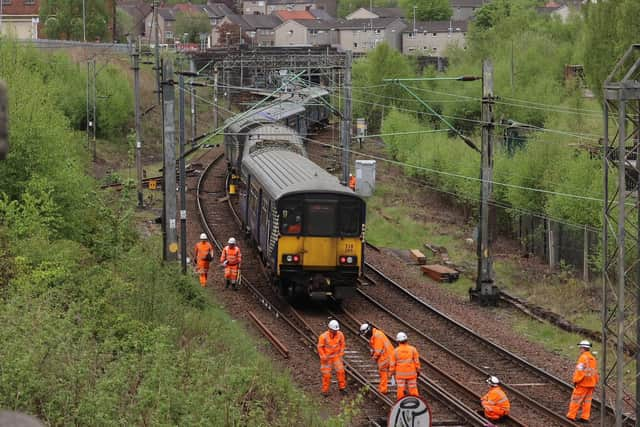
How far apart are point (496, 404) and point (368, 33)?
95019mm

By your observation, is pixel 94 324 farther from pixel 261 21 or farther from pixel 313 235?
pixel 261 21

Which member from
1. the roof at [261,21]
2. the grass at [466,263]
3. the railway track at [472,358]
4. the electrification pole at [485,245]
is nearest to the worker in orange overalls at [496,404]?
the railway track at [472,358]

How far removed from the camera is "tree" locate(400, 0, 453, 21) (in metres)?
124

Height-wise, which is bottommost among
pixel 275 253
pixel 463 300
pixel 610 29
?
pixel 463 300

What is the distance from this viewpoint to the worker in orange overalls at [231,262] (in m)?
22.4

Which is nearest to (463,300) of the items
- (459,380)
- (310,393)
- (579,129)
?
(459,380)

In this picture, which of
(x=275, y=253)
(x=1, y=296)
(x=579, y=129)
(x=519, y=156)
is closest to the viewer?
(x=1, y=296)

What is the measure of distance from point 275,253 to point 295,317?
4.67ft

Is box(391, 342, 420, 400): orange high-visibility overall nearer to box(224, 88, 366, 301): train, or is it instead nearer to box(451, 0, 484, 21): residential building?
box(224, 88, 366, 301): train

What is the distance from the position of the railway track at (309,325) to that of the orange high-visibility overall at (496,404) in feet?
0.64

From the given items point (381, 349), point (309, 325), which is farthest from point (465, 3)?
point (381, 349)

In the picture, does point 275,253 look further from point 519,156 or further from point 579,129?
point 579,129

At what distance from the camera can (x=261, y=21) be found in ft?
390

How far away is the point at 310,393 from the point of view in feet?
50.5
